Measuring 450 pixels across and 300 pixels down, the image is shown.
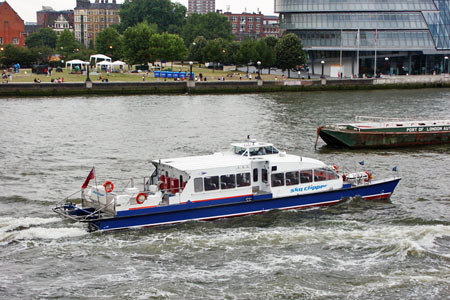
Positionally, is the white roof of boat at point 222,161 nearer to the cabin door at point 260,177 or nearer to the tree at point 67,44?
the cabin door at point 260,177

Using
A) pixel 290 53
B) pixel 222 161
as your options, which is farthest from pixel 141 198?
pixel 290 53

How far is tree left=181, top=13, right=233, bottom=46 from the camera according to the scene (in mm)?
148250

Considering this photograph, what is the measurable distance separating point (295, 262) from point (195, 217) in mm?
4560

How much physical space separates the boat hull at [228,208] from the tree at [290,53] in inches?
2746

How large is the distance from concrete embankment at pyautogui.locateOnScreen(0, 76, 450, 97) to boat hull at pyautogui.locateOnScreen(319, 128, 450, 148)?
37.4 metres

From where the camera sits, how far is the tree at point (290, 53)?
9606 centimetres

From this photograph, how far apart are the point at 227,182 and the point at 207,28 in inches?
5190

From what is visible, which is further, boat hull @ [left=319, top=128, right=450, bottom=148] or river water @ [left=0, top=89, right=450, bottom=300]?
boat hull @ [left=319, top=128, right=450, bottom=148]

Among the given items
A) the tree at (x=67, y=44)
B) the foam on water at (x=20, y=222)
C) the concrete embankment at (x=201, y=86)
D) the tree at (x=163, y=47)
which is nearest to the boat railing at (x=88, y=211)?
the foam on water at (x=20, y=222)

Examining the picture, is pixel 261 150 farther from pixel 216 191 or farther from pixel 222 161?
pixel 216 191

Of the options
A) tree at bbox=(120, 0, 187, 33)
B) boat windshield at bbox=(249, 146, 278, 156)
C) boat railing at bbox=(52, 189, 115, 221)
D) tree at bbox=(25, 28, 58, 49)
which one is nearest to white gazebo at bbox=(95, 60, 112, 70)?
tree at bbox=(25, 28, 58, 49)

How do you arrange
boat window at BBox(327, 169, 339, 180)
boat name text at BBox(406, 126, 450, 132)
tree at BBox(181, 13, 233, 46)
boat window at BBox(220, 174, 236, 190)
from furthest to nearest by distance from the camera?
tree at BBox(181, 13, 233, 46) → boat name text at BBox(406, 126, 450, 132) → boat window at BBox(327, 169, 339, 180) → boat window at BBox(220, 174, 236, 190)

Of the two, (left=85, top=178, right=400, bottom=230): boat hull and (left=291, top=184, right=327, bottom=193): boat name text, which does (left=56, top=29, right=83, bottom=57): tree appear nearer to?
(left=85, top=178, right=400, bottom=230): boat hull

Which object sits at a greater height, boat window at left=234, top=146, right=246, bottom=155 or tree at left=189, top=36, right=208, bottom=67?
tree at left=189, top=36, right=208, bottom=67
